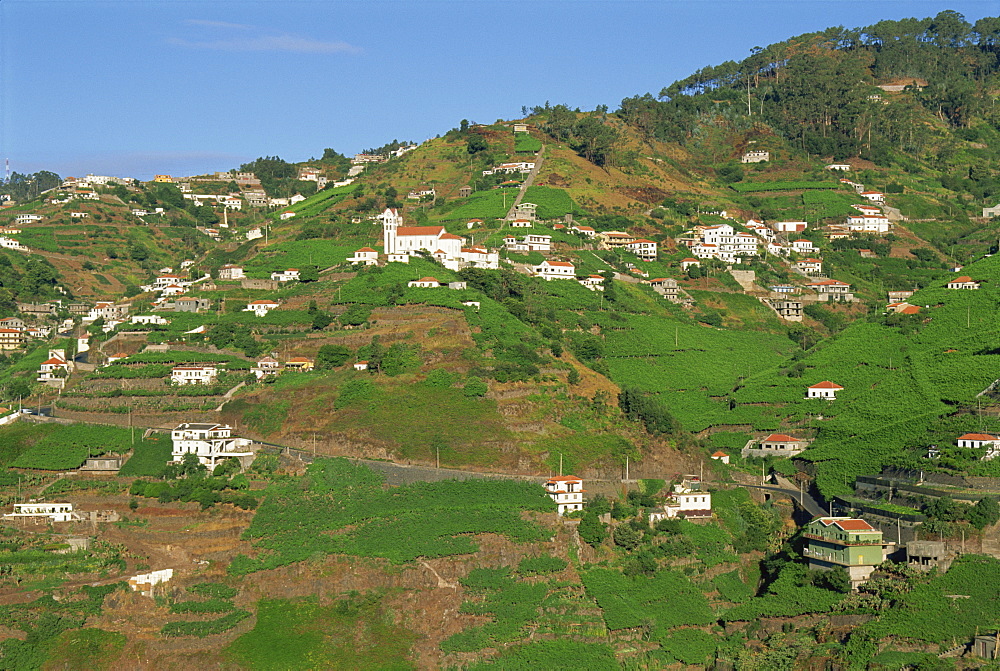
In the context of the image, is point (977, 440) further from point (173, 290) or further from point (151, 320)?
point (173, 290)

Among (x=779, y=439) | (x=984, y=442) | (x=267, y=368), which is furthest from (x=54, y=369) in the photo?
(x=984, y=442)

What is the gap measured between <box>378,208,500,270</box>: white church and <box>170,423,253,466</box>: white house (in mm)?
24687

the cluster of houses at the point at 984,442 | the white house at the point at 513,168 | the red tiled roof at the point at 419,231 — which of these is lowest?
the cluster of houses at the point at 984,442

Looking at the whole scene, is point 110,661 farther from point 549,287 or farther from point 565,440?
point 549,287

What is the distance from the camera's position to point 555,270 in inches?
3442

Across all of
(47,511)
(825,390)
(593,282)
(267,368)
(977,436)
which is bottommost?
(47,511)

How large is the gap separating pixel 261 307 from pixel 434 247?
44.3ft

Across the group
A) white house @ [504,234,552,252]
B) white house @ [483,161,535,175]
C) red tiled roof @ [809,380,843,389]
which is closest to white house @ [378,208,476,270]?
white house @ [504,234,552,252]

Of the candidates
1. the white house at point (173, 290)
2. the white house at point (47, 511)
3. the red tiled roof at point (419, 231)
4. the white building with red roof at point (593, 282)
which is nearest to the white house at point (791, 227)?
the white building with red roof at point (593, 282)

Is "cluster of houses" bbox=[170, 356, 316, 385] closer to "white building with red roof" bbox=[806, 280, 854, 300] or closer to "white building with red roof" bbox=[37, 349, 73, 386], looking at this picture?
"white building with red roof" bbox=[37, 349, 73, 386]

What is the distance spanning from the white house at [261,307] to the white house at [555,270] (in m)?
19.7

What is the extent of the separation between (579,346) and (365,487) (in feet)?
74.3

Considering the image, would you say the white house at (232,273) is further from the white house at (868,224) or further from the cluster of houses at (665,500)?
the white house at (868,224)

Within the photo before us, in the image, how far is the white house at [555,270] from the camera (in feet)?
286
